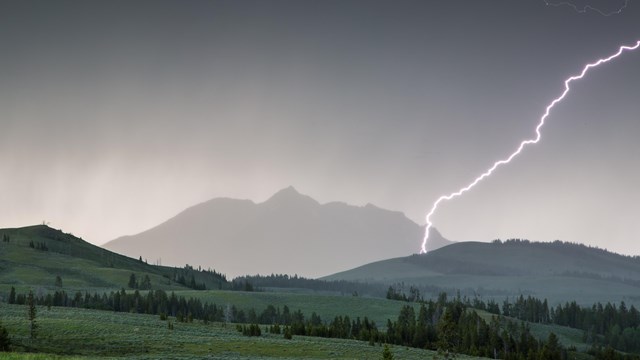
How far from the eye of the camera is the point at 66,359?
44.6 meters

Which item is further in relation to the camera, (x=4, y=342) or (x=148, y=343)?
(x=148, y=343)

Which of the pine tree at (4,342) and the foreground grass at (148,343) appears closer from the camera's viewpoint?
the pine tree at (4,342)

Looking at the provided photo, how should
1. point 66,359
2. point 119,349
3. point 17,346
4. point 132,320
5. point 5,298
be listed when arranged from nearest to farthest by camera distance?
point 66,359 → point 17,346 → point 119,349 → point 132,320 → point 5,298

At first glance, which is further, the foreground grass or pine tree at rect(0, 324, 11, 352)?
the foreground grass

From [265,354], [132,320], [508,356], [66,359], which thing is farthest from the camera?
[508,356]

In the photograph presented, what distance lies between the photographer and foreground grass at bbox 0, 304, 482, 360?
241 ft

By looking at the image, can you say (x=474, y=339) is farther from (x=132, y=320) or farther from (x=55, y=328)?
(x=55, y=328)

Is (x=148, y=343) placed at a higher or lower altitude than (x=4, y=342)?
lower

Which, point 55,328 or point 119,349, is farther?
point 55,328

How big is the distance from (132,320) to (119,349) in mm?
36356

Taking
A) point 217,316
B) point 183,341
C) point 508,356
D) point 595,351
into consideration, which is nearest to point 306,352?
point 183,341

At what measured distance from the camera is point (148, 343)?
82.2 meters

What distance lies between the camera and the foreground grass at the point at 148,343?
7356 centimetres

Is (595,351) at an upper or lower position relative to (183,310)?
lower
